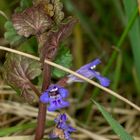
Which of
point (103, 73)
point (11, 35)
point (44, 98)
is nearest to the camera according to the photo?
point (44, 98)

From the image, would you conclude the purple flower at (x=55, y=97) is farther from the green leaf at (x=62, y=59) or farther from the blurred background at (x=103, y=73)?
the blurred background at (x=103, y=73)

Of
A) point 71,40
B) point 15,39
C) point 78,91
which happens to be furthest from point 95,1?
point 15,39

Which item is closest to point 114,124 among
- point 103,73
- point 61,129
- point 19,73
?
point 61,129

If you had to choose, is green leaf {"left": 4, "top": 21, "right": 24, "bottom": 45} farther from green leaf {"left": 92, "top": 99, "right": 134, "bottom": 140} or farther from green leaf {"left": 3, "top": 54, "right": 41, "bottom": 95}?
green leaf {"left": 92, "top": 99, "right": 134, "bottom": 140}

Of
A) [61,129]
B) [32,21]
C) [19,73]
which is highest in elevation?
[32,21]

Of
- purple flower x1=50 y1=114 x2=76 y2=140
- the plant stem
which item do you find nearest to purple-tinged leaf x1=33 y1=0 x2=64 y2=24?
the plant stem

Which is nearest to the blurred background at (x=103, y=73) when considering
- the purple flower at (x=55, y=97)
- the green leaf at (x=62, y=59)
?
the green leaf at (x=62, y=59)

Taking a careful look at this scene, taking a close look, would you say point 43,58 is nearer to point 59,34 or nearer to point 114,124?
point 59,34

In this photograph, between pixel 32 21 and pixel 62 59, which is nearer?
pixel 32 21
